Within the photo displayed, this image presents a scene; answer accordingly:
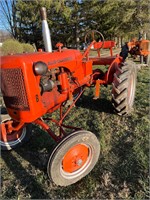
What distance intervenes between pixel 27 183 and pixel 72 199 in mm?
606

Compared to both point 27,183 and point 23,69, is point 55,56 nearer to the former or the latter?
point 23,69

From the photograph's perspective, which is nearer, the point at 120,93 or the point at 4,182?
the point at 4,182

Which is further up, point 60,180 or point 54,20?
point 54,20

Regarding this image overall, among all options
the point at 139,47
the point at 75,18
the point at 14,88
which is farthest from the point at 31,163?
the point at 75,18

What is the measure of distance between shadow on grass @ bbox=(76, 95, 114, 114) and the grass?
144 mm

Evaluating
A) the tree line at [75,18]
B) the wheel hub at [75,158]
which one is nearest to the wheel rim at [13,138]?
the wheel hub at [75,158]

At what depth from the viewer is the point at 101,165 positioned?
2.94m

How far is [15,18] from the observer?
24.4 metres

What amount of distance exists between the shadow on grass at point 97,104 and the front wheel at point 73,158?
68.8 inches

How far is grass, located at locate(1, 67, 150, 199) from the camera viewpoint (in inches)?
99.5

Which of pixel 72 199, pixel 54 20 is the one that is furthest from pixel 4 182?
pixel 54 20

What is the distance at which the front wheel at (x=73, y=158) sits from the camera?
247cm

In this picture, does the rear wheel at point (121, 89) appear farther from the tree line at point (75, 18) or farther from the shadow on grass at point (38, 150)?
the tree line at point (75, 18)

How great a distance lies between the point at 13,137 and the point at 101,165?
1.46 m
